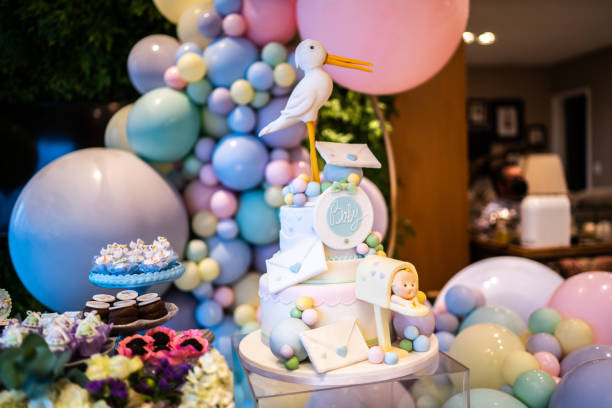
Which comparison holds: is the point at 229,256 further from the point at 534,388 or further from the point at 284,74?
the point at 534,388

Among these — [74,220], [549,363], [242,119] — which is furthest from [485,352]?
[74,220]

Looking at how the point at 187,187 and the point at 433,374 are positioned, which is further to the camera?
the point at 187,187

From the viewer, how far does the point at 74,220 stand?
2.15 m

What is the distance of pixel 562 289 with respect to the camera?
2.16 metres

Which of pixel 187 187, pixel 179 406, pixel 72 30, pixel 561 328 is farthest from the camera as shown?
pixel 72 30

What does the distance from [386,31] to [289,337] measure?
4.94 feet

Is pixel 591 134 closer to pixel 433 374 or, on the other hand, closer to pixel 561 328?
pixel 561 328

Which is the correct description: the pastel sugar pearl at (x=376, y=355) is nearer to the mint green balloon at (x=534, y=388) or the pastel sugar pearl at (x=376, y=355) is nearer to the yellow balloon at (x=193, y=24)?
the mint green balloon at (x=534, y=388)

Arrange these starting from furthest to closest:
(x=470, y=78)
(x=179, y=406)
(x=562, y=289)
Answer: (x=470, y=78) → (x=562, y=289) → (x=179, y=406)

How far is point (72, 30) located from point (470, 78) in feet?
22.2

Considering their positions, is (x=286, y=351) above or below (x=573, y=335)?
above

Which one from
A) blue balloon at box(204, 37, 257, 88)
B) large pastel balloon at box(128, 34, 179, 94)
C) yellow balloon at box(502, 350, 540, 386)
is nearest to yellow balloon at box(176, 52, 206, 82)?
blue balloon at box(204, 37, 257, 88)

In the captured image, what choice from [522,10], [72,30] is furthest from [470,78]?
[72,30]

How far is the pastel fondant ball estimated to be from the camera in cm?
125
